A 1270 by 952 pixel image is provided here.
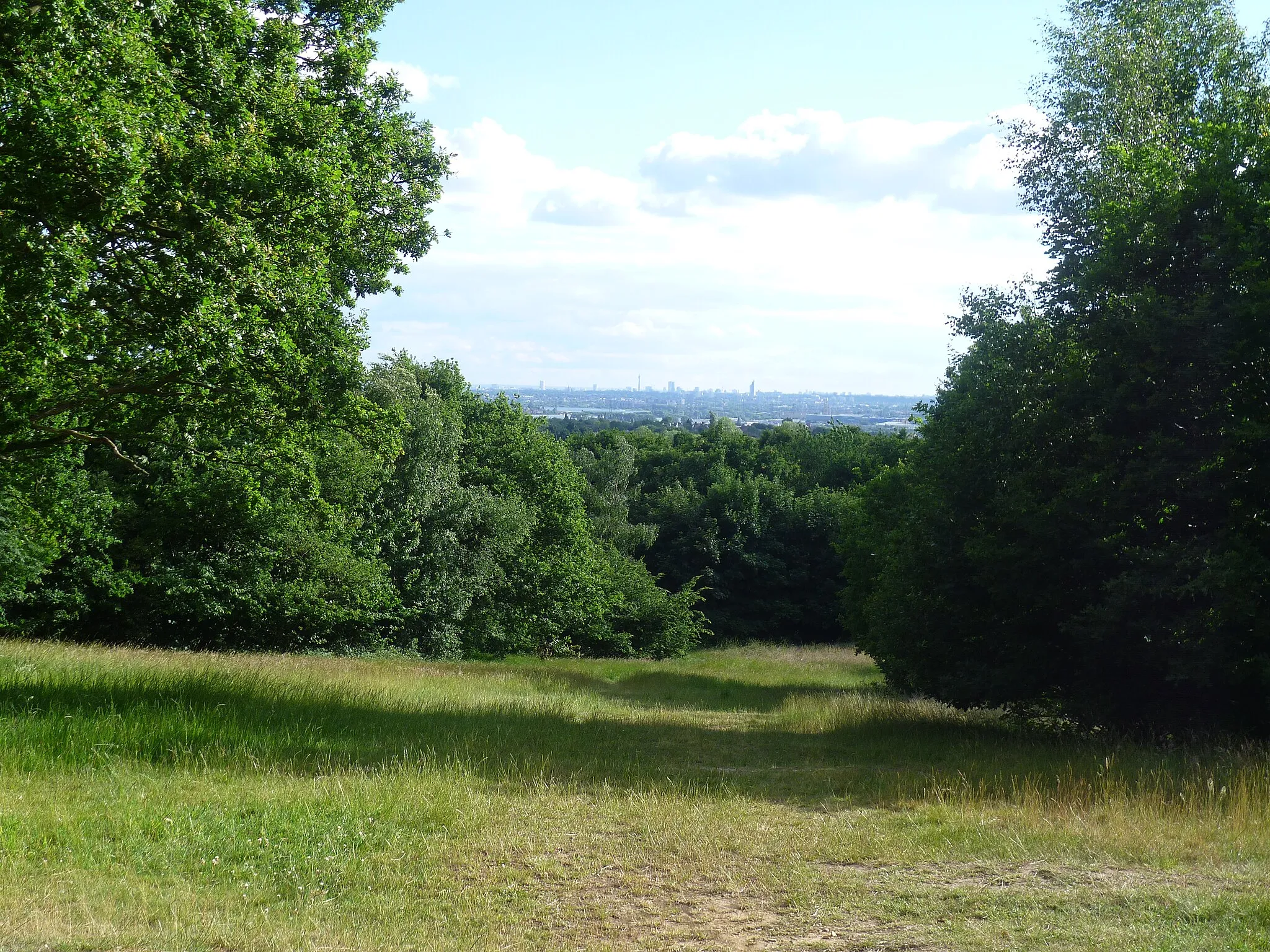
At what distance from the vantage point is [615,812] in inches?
307

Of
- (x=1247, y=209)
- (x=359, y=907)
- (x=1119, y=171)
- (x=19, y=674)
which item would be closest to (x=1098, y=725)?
(x=1247, y=209)

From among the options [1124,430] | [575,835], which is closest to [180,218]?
[575,835]

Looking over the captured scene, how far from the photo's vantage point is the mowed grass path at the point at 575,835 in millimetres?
5336

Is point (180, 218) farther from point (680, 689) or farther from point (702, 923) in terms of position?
point (680, 689)

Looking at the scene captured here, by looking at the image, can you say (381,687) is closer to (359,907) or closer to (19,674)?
(19,674)

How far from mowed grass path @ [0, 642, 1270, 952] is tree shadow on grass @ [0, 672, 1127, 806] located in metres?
0.05

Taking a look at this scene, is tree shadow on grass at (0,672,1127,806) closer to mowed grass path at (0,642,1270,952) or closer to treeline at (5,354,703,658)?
mowed grass path at (0,642,1270,952)

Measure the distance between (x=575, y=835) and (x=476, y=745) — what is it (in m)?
3.65

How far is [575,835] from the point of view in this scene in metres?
7.15

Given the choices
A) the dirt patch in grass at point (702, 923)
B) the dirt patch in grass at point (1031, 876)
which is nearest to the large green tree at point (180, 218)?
the dirt patch in grass at point (702, 923)

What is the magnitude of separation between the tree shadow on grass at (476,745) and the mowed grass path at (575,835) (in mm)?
53

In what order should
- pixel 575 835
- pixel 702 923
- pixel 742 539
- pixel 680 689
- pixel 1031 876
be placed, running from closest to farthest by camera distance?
pixel 702 923
pixel 1031 876
pixel 575 835
pixel 680 689
pixel 742 539

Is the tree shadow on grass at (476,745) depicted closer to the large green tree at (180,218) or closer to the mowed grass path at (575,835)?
the mowed grass path at (575,835)

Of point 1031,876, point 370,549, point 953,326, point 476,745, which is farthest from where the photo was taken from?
point 370,549
